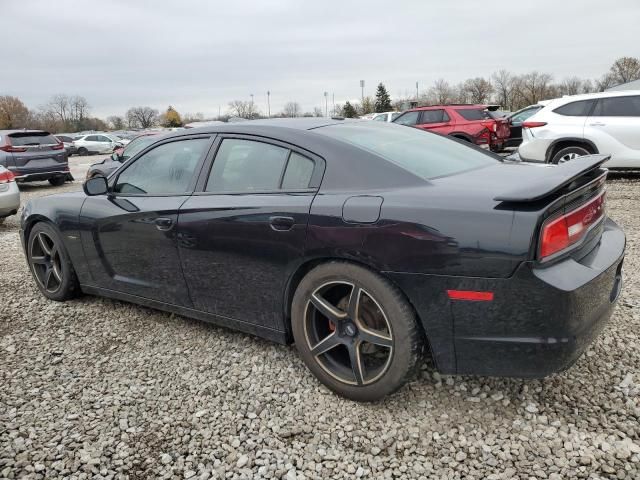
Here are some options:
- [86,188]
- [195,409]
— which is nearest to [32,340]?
[86,188]

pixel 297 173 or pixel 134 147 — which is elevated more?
pixel 297 173

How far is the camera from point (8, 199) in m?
7.78

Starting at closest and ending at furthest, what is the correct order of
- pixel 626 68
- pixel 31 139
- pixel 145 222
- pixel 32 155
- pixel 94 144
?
pixel 145 222 < pixel 32 155 < pixel 31 139 < pixel 94 144 < pixel 626 68

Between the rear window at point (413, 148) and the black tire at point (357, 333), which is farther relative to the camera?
the rear window at point (413, 148)

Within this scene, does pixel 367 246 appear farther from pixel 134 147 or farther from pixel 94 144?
pixel 94 144

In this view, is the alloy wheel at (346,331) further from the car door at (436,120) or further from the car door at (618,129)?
the car door at (436,120)

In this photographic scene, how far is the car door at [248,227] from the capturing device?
8.58 ft

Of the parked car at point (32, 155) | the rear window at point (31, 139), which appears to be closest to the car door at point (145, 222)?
the parked car at point (32, 155)

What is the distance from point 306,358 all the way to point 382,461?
0.70 m

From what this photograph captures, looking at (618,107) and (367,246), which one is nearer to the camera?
(367,246)

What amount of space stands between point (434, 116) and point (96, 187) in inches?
446

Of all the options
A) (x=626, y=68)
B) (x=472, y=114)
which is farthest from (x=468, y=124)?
(x=626, y=68)

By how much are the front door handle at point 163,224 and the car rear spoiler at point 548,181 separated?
6.34 feet

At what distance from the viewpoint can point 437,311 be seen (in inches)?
86.0
